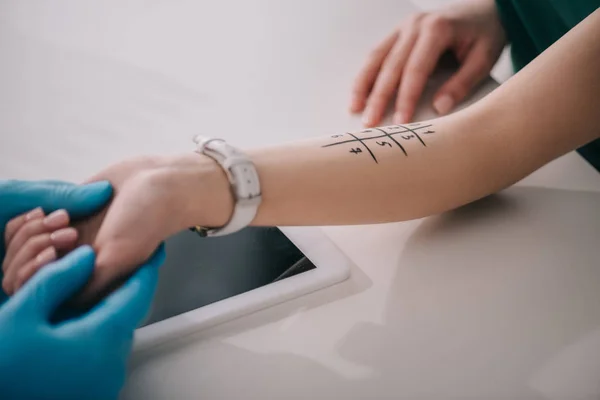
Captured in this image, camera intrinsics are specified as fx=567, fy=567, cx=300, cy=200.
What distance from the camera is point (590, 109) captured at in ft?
2.06

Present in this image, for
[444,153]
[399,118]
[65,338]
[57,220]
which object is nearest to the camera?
[65,338]

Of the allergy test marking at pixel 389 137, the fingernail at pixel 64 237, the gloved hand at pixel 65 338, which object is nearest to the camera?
the gloved hand at pixel 65 338

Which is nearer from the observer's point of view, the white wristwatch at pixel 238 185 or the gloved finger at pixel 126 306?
the gloved finger at pixel 126 306

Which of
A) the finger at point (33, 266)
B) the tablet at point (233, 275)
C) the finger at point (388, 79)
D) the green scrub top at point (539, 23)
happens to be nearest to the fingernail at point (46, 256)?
the finger at point (33, 266)

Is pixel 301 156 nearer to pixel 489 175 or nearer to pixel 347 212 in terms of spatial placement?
pixel 347 212

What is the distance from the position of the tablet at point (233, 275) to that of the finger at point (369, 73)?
272 mm

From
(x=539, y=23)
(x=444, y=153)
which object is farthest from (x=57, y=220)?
(x=539, y=23)

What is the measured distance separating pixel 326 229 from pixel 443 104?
11.4 inches

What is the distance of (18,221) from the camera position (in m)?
0.54

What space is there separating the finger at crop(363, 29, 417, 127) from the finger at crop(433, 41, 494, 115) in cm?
7

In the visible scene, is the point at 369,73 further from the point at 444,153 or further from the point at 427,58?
the point at 444,153

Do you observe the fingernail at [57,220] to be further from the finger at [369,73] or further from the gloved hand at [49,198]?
the finger at [369,73]

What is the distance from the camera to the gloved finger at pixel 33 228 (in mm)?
521

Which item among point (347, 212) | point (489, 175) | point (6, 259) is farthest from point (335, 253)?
point (6, 259)
